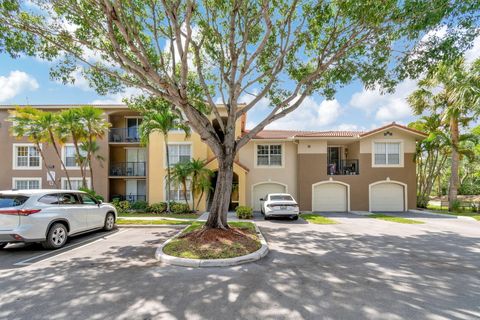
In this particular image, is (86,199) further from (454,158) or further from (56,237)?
(454,158)

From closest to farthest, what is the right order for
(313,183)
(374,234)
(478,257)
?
1. (478,257)
2. (374,234)
3. (313,183)

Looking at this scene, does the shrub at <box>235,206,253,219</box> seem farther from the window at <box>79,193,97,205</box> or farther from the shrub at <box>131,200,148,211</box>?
the window at <box>79,193,97,205</box>

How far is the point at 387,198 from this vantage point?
1791cm

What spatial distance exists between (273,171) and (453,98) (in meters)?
12.8

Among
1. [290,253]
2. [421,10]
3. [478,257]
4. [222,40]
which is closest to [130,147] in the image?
[222,40]

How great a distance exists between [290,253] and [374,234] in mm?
4819

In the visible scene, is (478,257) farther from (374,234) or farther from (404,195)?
(404,195)

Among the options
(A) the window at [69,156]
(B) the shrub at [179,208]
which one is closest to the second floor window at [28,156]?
(A) the window at [69,156]

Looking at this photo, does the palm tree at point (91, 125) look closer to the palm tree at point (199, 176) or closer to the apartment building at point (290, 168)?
the apartment building at point (290, 168)

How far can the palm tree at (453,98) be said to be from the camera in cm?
1470

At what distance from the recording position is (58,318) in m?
3.61

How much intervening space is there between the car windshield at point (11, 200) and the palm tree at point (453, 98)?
20.0 metres

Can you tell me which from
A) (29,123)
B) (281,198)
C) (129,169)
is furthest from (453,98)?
(29,123)

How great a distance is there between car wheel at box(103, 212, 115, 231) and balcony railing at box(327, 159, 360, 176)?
1450 cm
